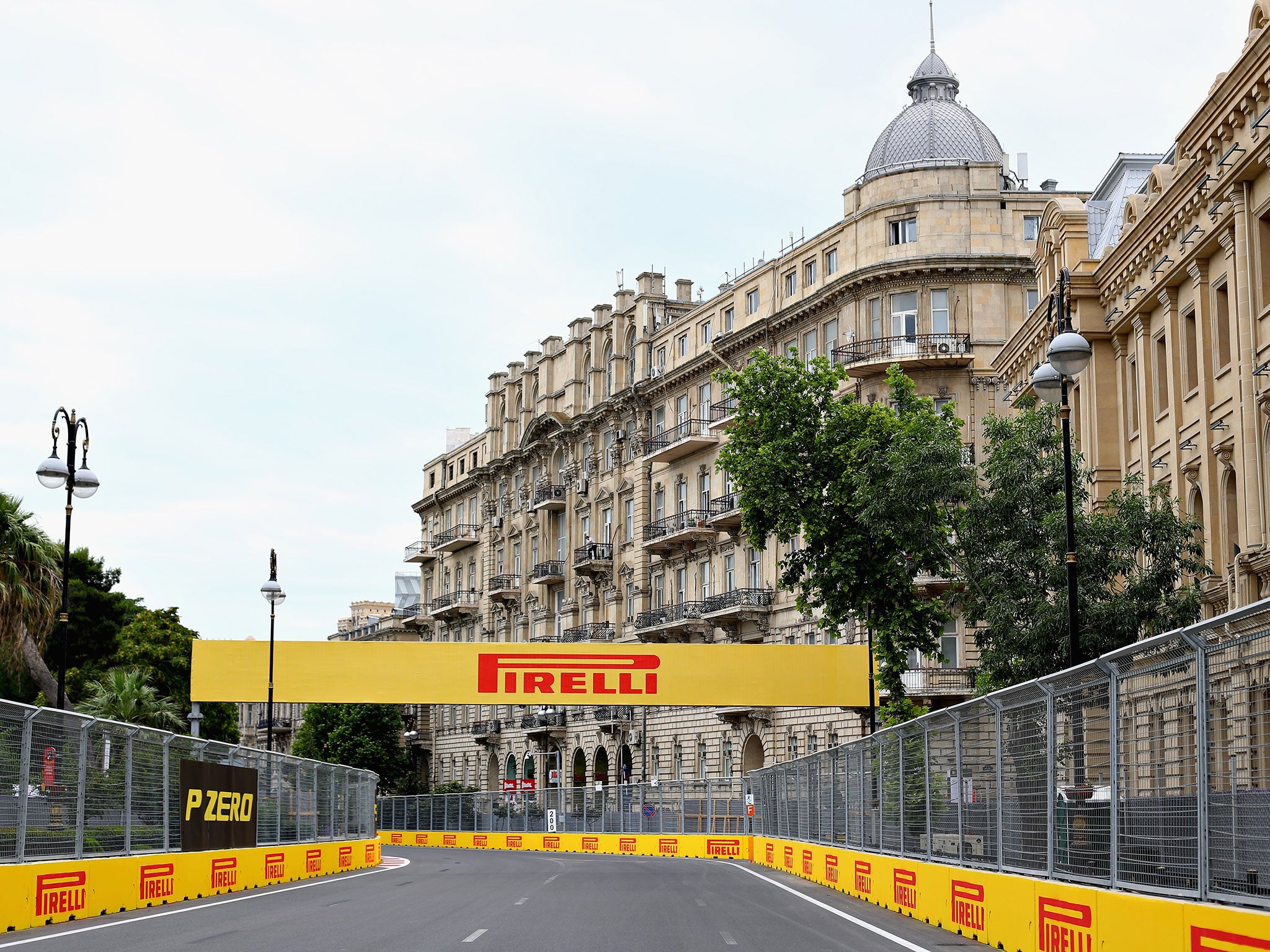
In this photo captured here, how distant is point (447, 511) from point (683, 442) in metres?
42.1

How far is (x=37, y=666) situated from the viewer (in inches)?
1670

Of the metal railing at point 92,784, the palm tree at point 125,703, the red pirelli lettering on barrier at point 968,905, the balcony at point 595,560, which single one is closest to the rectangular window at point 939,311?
the balcony at point 595,560

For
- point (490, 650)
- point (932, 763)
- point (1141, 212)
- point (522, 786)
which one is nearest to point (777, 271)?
point (490, 650)

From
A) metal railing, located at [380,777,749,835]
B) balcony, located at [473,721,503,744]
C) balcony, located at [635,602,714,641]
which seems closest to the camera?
metal railing, located at [380,777,749,835]

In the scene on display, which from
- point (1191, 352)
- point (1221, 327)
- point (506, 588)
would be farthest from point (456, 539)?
point (1221, 327)

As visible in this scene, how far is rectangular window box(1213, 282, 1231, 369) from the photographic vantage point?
29.5m

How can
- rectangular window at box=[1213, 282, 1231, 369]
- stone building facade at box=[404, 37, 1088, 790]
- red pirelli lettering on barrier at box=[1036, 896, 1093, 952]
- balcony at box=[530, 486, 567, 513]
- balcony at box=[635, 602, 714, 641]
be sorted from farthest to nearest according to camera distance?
balcony at box=[530, 486, 567, 513] < balcony at box=[635, 602, 714, 641] < stone building facade at box=[404, 37, 1088, 790] < rectangular window at box=[1213, 282, 1231, 369] < red pirelli lettering on barrier at box=[1036, 896, 1093, 952]

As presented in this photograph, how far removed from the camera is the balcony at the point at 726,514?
199 feet

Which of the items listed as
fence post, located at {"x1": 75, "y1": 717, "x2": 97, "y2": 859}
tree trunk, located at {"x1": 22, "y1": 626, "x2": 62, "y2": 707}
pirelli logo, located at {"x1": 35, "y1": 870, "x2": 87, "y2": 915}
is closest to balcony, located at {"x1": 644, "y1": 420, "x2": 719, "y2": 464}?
tree trunk, located at {"x1": 22, "y1": 626, "x2": 62, "y2": 707}

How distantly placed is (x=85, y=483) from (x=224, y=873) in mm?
6612

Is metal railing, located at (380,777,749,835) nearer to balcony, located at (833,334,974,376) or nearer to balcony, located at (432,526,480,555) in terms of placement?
balcony, located at (833,334,974,376)

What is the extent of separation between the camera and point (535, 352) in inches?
3593

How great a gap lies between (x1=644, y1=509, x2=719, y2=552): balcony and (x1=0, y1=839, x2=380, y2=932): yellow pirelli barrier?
3528 centimetres

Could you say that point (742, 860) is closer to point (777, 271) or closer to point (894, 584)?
point (894, 584)
